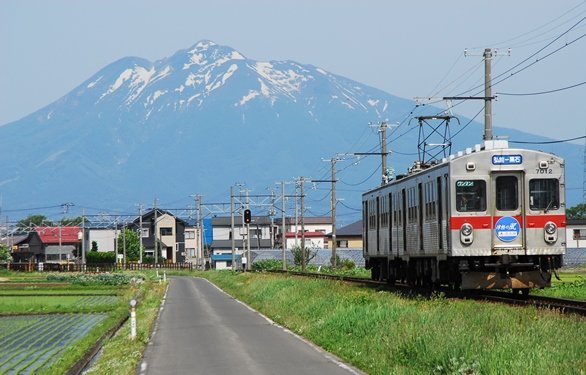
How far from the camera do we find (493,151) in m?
28.5

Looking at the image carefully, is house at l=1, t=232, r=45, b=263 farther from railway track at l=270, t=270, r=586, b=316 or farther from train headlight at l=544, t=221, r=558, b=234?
train headlight at l=544, t=221, r=558, b=234

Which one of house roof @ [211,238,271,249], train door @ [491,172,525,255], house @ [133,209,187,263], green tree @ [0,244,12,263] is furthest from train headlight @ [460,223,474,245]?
house roof @ [211,238,271,249]

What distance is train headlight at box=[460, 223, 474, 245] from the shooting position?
91.9 ft

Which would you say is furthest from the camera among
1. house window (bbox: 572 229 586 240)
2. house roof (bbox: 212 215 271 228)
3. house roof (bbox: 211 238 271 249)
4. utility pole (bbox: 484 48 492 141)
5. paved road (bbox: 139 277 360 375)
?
house roof (bbox: 212 215 271 228)

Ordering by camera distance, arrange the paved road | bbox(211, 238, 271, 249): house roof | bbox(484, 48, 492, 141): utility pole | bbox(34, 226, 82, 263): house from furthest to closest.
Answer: bbox(34, 226, 82, 263): house < bbox(211, 238, 271, 249): house roof < bbox(484, 48, 492, 141): utility pole < the paved road

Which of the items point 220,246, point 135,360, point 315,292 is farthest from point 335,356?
point 220,246

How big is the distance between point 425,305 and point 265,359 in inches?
192

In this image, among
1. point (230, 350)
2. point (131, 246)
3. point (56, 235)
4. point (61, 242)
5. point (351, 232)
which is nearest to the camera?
point (230, 350)

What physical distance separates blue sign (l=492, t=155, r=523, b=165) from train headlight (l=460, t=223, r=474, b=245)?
6.08 feet

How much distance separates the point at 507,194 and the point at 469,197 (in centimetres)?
100

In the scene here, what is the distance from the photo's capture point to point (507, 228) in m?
28.1

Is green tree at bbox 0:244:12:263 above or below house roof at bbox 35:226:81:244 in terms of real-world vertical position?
below

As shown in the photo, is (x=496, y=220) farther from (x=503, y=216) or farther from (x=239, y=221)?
(x=239, y=221)

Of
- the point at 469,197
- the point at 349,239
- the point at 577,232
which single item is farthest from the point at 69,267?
the point at 469,197
